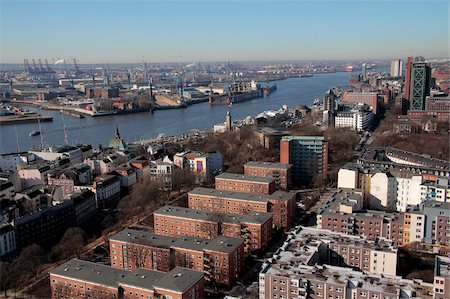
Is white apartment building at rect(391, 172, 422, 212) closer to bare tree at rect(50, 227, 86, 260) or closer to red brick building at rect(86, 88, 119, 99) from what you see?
bare tree at rect(50, 227, 86, 260)

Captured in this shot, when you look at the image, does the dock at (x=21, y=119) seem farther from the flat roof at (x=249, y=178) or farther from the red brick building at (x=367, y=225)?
the red brick building at (x=367, y=225)

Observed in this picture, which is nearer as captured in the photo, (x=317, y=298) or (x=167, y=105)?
(x=317, y=298)

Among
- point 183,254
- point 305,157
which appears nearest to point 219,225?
point 183,254

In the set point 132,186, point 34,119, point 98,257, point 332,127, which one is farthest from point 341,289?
point 34,119

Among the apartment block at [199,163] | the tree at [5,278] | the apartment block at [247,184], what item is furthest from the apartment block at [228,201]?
the tree at [5,278]

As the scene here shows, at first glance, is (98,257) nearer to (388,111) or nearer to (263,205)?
(263,205)
